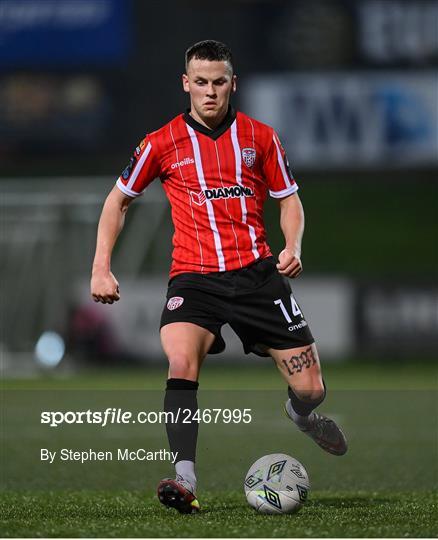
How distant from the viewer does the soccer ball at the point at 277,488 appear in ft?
16.3

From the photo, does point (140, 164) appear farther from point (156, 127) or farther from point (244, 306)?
point (156, 127)

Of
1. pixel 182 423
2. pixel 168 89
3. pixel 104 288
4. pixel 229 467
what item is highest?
pixel 104 288

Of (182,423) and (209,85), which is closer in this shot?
(182,423)

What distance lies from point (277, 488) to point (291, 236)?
105 centimetres

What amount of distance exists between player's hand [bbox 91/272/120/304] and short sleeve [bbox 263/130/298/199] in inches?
31.7

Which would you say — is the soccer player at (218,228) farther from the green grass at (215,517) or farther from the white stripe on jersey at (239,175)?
the green grass at (215,517)

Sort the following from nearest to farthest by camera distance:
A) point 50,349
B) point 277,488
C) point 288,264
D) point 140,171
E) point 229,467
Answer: point 277,488 → point 288,264 → point 140,171 → point 229,467 → point 50,349

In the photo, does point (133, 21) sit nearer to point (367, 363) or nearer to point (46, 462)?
point (367, 363)

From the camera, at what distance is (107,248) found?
5.24m

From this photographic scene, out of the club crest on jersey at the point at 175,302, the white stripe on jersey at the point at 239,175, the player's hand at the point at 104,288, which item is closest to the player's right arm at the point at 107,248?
the player's hand at the point at 104,288

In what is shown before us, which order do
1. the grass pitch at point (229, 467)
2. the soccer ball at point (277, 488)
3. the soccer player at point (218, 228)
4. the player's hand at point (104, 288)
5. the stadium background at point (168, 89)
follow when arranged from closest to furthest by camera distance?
the grass pitch at point (229, 467), the soccer ball at point (277, 488), the player's hand at point (104, 288), the soccer player at point (218, 228), the stadium background at point (168, 89)

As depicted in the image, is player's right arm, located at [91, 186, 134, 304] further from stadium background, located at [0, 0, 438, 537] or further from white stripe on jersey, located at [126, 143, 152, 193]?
stadium background, located at [0, 0, 438, 537]

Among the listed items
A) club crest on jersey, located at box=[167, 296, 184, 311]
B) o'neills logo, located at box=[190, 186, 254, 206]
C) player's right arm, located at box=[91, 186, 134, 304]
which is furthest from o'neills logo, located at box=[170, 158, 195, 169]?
club crest on jersey, located at box=[167, 296, 184, 311]

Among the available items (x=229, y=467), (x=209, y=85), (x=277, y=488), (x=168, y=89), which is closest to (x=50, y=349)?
(x=168, y=89)
